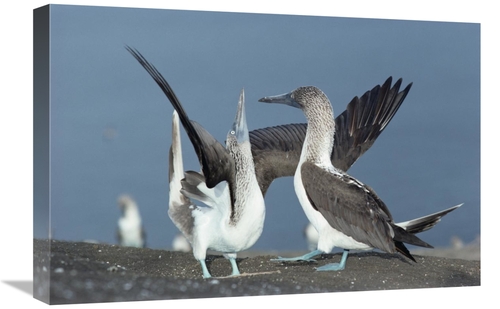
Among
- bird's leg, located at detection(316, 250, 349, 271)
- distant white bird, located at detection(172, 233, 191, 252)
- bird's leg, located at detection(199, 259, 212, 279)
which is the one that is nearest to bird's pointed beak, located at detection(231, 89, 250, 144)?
distant white bird, located at detection(172, 233, 191, 252)

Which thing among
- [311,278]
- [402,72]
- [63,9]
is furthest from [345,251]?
[63,9]

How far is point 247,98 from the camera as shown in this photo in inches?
358

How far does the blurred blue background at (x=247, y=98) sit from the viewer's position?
834cm

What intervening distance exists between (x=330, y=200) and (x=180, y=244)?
55.1 inches

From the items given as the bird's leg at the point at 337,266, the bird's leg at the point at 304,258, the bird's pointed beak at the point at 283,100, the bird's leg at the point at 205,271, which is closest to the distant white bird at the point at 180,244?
the bird's leg at the point at 205,271

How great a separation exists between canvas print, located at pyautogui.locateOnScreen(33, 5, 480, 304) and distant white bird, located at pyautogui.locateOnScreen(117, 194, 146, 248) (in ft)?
0.04

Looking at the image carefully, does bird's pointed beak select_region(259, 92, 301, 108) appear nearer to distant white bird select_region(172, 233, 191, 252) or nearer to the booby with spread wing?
the booby with spread wing

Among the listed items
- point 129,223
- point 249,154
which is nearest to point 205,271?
point 129,223

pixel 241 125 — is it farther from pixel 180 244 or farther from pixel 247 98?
pixel 180 244

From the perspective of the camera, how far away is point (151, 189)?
873cm

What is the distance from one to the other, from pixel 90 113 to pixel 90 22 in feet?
2.49

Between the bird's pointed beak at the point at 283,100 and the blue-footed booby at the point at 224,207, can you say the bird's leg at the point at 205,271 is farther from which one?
the bird's pointed beak at the point at 283,100

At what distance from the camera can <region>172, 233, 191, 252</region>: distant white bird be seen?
8.92 meters

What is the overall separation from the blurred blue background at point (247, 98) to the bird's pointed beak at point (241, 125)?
84mm
